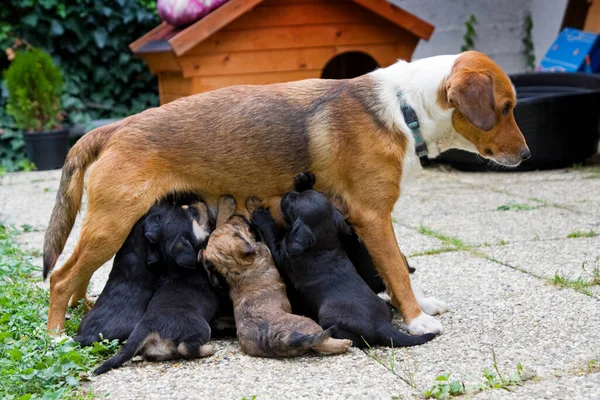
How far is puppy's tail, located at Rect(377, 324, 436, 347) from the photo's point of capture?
3.91 m

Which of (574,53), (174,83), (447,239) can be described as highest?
(574,53)

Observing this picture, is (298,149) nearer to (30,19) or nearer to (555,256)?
(555,256)

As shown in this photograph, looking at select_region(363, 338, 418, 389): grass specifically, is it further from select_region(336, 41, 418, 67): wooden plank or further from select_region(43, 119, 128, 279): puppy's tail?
select_region(336, 41, 418, 67): wooden plank

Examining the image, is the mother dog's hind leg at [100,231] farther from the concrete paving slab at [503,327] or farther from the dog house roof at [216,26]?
the dog house roof at [216,26]

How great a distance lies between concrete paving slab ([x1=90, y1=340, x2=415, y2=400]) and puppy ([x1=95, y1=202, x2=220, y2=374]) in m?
0.08

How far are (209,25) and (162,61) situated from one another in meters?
0.99

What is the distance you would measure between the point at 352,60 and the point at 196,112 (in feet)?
22.0

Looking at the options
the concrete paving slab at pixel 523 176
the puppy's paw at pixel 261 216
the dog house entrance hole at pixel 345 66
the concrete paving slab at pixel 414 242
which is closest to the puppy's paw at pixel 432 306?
the puppy's paw at pixel 261 216

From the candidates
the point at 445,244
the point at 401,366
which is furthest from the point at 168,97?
the point at 401,366

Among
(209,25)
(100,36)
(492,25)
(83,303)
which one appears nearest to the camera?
(83,303)

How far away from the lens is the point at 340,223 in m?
4.32

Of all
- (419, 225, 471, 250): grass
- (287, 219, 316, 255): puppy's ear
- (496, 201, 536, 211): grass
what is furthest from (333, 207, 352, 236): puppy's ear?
(496, 201, 536, 211): grass

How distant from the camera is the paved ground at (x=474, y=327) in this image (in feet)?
11.4

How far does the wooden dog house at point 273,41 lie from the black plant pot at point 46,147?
215 centimetres
